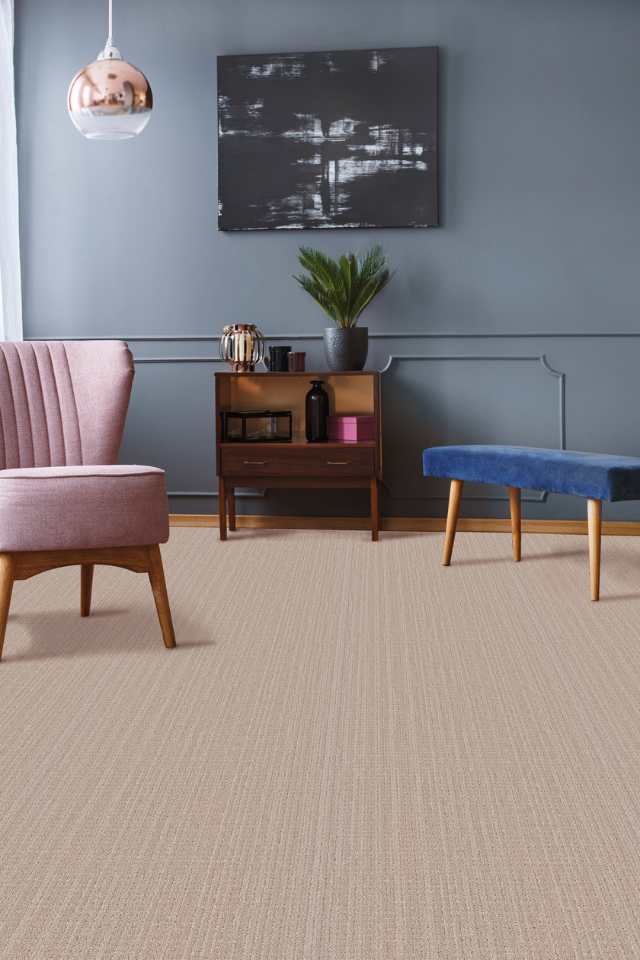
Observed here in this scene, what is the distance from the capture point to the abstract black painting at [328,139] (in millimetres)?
4133

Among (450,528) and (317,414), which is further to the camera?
(317,414)

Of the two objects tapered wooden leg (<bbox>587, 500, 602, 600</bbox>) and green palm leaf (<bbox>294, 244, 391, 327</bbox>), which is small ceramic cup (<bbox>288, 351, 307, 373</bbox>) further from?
tapered wooden leg (<bbox>587, 500, 602, 600</bbox>)

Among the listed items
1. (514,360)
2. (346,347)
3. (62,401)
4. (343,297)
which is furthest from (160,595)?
(514,360)

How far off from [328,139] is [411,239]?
59cm

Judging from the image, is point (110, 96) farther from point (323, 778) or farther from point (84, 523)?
point (323, 778)

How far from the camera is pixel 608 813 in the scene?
153cm

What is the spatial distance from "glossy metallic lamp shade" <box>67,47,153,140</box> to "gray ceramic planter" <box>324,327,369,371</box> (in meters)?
1.56

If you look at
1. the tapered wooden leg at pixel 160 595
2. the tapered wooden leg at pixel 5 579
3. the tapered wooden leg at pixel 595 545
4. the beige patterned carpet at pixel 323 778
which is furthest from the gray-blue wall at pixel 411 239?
the tapered wooden leg at pixel 5 579

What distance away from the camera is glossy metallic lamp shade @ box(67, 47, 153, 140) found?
101 inches

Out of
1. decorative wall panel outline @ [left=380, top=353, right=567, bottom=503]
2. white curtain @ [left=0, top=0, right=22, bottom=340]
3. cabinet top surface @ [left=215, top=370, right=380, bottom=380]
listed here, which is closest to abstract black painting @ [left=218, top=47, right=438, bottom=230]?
decorative wall panel outline @ [left=380, top=353, right=567, bottom=503]

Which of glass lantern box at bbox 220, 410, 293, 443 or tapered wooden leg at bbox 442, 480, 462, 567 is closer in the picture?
tapered wooden leg at bbox 442, 480, 462, 567

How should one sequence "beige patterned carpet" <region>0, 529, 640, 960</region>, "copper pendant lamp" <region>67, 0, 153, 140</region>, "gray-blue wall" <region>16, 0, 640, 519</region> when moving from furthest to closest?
"gray-blue wall" <region>16, 0, 640, 519</region> → "copper pendant lamp" <region>67, 0, 153, 140</region> → "beige patterned carpet" <region>0, 529, 640, 960</region>

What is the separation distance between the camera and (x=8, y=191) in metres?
4.30

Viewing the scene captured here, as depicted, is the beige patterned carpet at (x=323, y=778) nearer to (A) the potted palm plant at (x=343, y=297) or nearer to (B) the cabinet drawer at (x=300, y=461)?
(B) the cabinet drawer at (x=300, y=461)
